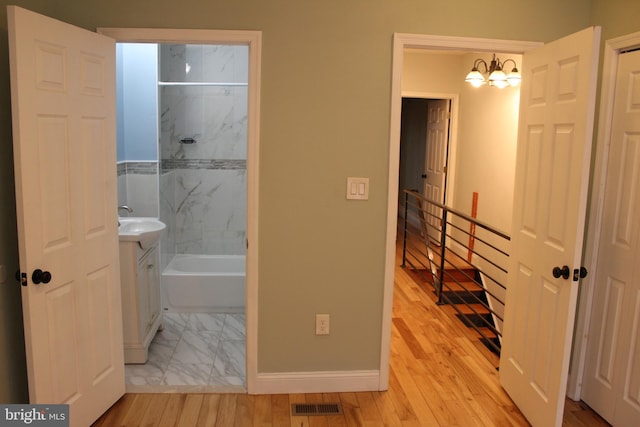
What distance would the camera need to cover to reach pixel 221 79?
16.6 feet

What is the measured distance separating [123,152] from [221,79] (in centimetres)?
131

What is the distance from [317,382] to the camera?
10.3 ft

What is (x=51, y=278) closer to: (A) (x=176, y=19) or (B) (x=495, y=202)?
(A) (x=176, y=19)

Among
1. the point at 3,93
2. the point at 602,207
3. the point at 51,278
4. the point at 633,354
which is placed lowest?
the point at 633,354

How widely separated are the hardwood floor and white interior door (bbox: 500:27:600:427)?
0.24 metres

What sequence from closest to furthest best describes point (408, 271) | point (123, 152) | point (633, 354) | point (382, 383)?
point (633, 354), point (382, 383), point (123, 152), point (408, 271)

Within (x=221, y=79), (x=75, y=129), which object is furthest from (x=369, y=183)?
(x=221, y=79)

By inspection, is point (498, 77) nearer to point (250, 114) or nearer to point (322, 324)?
point (250, 114)

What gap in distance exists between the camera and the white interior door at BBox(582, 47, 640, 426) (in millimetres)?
2670

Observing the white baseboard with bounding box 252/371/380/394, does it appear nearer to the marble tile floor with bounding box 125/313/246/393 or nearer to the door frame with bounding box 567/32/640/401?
the marble tile floor with bounding box 125/313/246/393

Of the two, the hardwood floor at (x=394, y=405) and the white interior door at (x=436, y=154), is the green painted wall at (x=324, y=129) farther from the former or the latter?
the white interior door at (x=436, y=154)

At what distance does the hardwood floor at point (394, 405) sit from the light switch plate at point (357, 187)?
47.6 inches

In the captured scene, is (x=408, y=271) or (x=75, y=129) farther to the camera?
(x=408, y=271)

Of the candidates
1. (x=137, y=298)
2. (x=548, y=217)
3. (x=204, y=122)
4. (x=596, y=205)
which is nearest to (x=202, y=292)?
(x=137, y=298)
